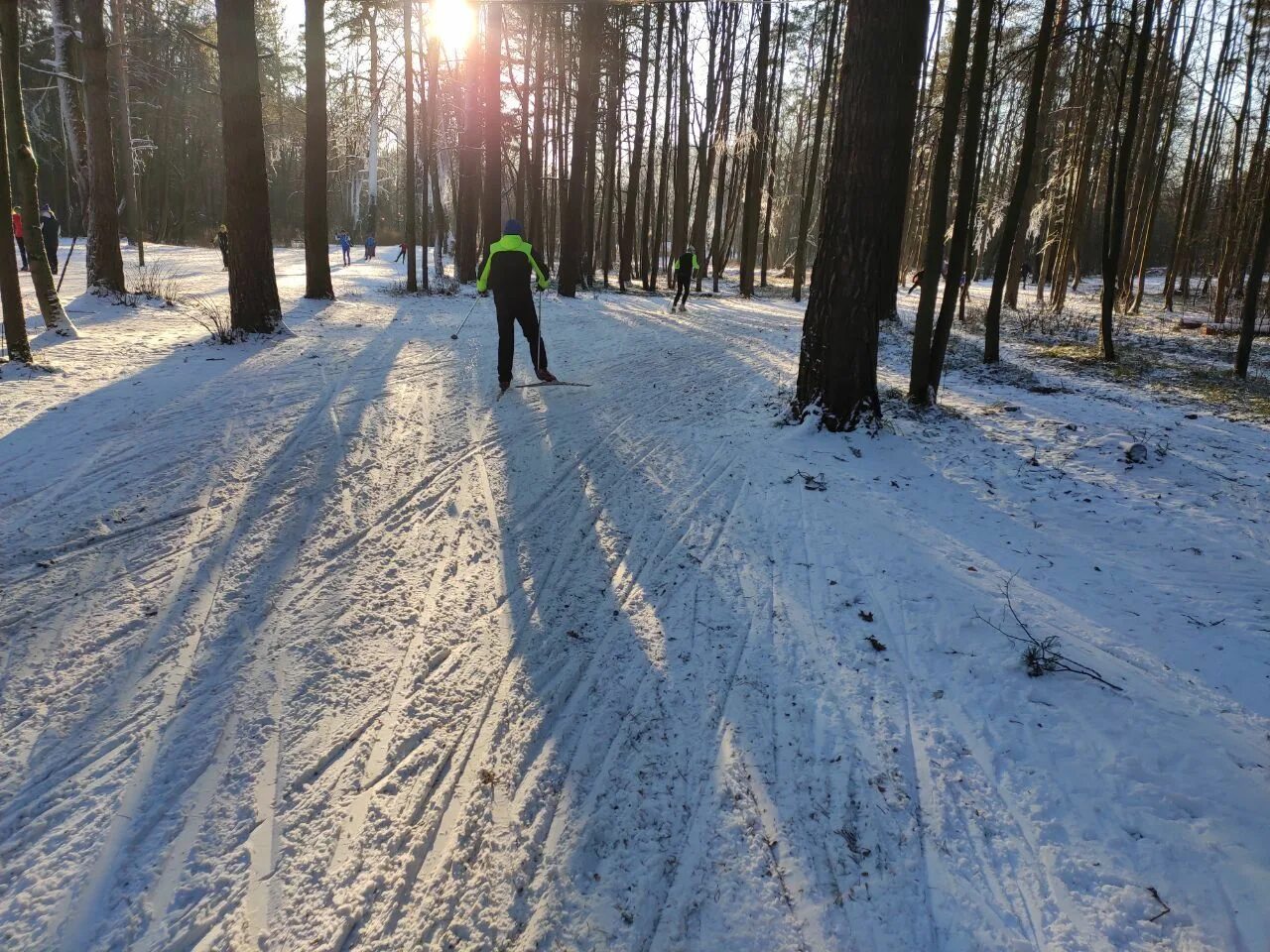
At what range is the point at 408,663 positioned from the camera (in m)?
3.23

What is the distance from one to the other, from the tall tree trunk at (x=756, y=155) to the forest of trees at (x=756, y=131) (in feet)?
0.33

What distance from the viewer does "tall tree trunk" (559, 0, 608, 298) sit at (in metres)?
18.4

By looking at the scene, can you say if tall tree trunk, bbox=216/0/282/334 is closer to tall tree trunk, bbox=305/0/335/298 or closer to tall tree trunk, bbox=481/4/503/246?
tall tree trunk, bbox=305/0/335/298

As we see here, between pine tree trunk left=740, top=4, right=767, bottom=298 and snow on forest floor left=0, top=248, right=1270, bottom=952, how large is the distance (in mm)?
18865

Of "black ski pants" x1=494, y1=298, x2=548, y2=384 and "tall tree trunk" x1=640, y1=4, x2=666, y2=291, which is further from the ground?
"tall tree trunk" x1=640, y1=4, x2=666, y2=291

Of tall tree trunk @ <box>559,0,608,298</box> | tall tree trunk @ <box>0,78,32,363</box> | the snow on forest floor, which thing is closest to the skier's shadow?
the snow on forest floor

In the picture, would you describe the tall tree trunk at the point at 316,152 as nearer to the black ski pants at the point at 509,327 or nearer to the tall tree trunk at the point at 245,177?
the tall tree trunk at the point at 245,177

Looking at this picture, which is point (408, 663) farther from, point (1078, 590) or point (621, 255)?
point (621, 255)

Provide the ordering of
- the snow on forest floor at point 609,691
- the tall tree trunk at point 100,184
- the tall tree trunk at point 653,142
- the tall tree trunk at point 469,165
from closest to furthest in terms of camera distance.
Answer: the snow on forest floor at point 609,691, the tall tree trunk at point 100,184, the tall tree trunk at point 469,165, the tall tree trunk at point 653,142

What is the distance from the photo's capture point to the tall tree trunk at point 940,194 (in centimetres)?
746

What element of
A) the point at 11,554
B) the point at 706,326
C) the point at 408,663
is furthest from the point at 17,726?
the point at 706,326

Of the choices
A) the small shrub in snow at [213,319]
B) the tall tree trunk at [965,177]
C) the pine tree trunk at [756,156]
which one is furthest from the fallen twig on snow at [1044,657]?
the pine tree trunk at [756,156]

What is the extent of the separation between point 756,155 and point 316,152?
14475mm

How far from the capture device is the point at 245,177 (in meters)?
10.2
